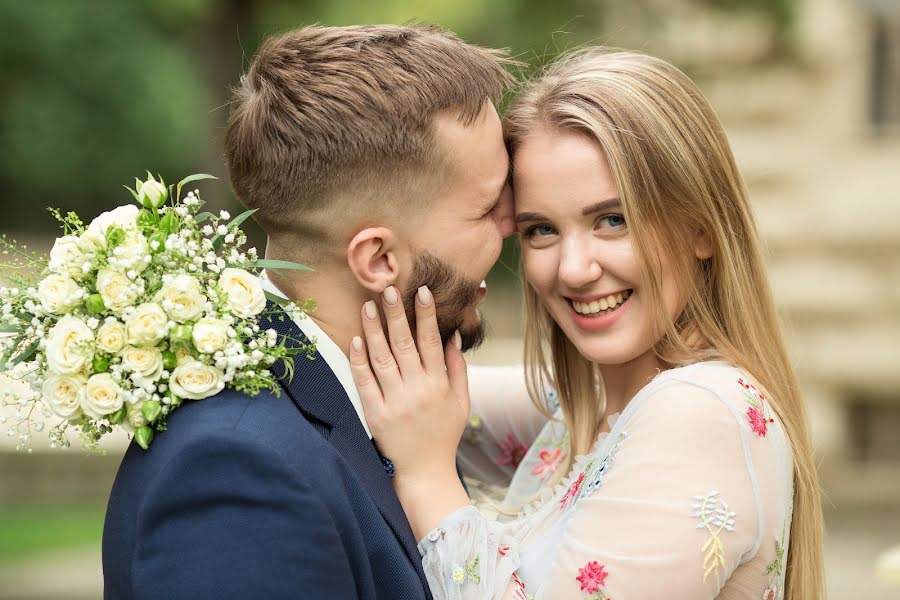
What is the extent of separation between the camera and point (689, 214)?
3.11m

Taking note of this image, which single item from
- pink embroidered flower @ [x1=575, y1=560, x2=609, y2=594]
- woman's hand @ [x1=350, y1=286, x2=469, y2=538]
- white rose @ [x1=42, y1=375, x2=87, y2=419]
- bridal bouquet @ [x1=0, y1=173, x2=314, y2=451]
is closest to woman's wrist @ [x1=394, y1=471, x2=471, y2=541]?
woman's hand @ [x1=350, y1=286, x2=469, y2=538]

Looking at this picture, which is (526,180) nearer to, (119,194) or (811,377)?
(811,377)

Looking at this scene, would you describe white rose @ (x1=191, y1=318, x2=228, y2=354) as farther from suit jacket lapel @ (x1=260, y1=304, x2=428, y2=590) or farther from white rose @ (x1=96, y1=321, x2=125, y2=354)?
suit jacket lapel @ (x1=260, y1=304, x2=428, y2=590)

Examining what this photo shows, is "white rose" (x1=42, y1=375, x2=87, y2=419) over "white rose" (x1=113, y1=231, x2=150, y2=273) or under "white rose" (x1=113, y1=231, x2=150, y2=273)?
under

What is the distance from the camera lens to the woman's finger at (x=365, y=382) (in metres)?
3.01

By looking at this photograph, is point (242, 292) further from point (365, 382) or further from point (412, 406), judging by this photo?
point (412, 406)

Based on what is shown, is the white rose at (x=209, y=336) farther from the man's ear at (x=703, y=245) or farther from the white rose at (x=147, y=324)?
the man's ear at (x=703, y=245)

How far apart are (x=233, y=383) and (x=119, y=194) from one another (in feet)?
40.8

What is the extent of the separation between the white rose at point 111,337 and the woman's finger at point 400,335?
72cm

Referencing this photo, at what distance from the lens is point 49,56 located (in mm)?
12039

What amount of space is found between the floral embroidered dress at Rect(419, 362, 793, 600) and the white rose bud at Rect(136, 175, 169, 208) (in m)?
1.05

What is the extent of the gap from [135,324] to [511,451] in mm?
Answer: 1700

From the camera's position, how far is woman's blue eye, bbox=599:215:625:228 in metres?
3.08

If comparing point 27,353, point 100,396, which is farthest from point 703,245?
point 27,353
